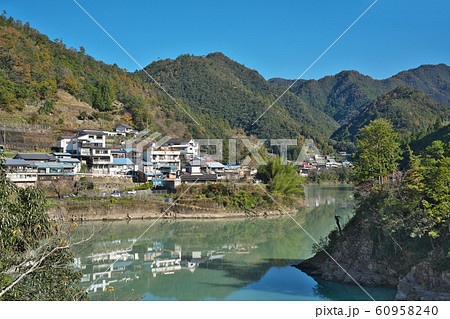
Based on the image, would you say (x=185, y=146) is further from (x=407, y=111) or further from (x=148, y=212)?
(x=407, y=111)

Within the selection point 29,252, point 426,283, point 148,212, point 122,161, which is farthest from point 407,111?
point 29,252

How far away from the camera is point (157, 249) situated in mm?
10508

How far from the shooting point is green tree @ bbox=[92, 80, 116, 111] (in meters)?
27.6

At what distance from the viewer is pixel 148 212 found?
15359 mm

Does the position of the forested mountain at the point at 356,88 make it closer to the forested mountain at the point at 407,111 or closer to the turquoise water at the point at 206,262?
the forested mountain at the point at 407,111

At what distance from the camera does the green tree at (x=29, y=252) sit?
313 cm

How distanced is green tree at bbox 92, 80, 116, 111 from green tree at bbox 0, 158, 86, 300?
25364 mm

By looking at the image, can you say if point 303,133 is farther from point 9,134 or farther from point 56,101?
point 9,134

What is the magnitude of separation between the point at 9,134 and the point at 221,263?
595 inches

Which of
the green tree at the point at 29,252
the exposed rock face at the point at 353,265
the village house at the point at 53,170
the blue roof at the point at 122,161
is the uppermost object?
the blue roof at the point at 122,161

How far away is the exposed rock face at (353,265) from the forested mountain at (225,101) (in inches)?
1152

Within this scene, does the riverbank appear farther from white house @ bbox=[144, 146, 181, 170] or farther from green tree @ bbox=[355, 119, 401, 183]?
green tree @ bbox=[355, 119, 401, 183]

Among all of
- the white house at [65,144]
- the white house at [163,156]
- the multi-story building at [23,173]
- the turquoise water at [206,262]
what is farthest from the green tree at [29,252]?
the white house at [163,156]

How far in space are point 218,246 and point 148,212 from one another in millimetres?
5325
